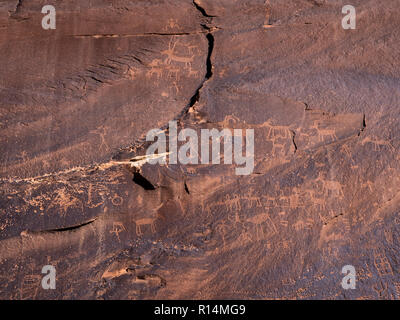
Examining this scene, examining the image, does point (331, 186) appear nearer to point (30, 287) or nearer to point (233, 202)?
point (233, 202)

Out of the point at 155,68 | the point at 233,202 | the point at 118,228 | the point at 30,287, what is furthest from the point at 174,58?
the point at 30,287

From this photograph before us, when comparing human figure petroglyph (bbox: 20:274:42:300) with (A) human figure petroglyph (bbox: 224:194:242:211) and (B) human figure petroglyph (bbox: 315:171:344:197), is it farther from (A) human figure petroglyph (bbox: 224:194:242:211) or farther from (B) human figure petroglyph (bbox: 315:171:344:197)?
(B) human figure petroglyph (bbox: 315:171:344:197)

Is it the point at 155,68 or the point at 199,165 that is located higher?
the point at 155,68

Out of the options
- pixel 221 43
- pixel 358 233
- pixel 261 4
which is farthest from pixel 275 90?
pixel 358 233

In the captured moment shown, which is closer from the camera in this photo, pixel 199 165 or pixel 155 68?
pixel 199 165

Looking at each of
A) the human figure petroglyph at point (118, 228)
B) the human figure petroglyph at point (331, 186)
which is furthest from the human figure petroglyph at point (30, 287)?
the human figure petroglyph at point (331, 186)

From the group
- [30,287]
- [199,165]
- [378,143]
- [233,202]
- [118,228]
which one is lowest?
[30,287]
